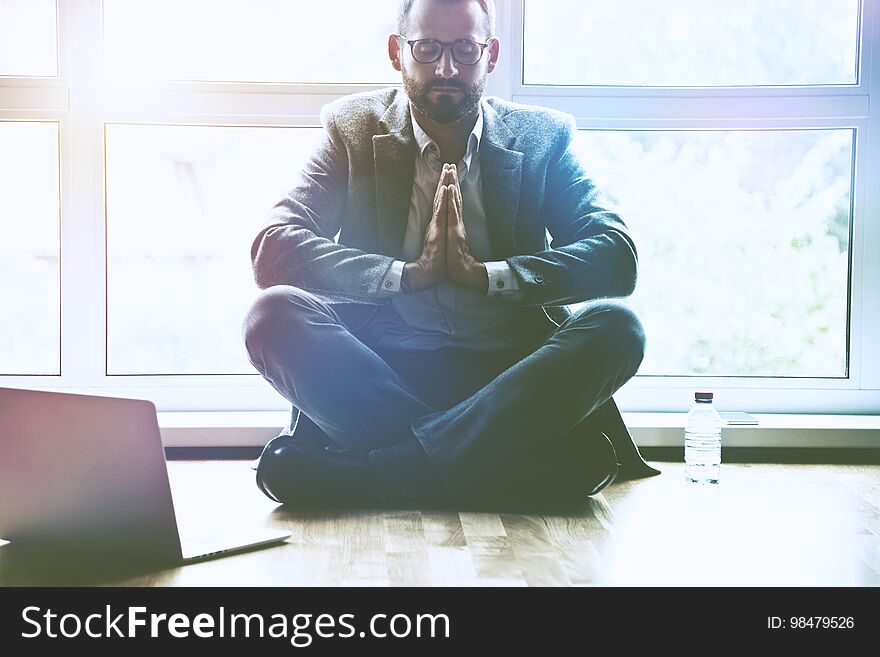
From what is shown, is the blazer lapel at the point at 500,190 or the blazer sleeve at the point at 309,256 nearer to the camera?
the blazer sleeve at the point at 309,256

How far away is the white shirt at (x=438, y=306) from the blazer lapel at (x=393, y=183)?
0.03 meters

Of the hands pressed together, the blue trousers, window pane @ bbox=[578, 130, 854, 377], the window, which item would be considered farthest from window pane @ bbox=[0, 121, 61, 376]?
window pane @ bbox=[578, 130, 854, 377]

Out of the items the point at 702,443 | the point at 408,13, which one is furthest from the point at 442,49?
the point at 702,443

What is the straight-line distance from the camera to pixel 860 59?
116 inches

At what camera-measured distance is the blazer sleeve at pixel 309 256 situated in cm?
227

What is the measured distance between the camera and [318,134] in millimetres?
2928

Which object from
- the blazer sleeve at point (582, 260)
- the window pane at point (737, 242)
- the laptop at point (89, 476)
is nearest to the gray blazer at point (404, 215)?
the blazer sleeve at point (582, 260)

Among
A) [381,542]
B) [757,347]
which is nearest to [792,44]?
[757,347]

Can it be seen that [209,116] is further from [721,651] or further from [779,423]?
[721,651]

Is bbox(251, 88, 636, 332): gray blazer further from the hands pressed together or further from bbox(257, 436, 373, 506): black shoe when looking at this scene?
bbox(257, 436, 373, 506): black shoe

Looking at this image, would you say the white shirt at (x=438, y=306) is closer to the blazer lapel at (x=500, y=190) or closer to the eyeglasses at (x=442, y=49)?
the blazer lapel at (x=500, y=190)

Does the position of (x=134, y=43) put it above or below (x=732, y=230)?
above

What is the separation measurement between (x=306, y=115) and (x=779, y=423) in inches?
61.2

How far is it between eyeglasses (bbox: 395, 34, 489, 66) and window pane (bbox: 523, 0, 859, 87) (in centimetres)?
66
